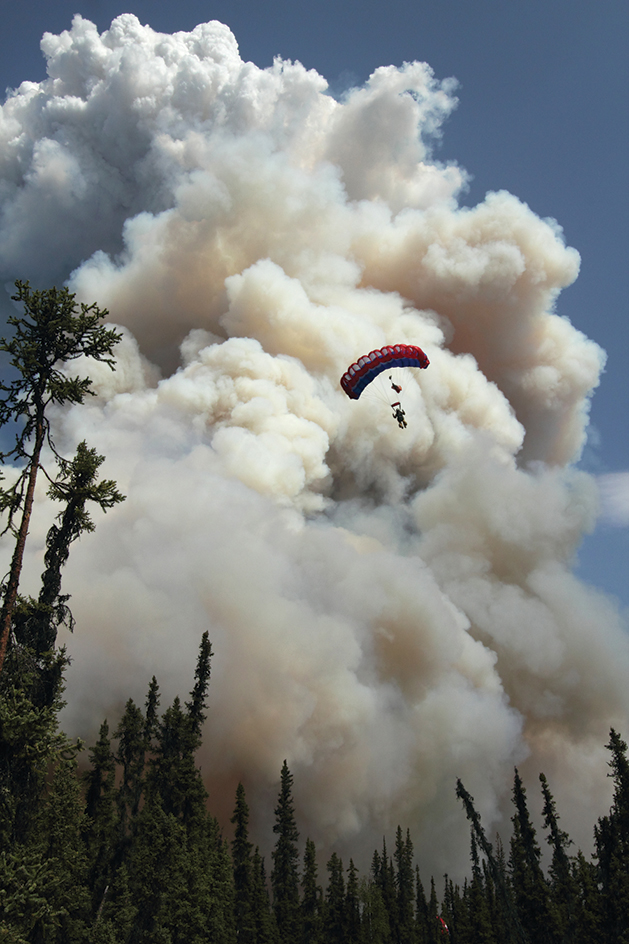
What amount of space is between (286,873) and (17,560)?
237 ft

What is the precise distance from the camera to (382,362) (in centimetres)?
5450

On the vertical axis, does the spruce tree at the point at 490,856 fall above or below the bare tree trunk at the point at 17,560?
below

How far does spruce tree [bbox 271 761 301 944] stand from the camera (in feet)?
223

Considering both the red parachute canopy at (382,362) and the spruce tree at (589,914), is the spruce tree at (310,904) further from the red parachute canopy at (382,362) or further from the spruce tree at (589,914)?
the red parachute canopy at (382,362)

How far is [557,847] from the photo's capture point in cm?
6238

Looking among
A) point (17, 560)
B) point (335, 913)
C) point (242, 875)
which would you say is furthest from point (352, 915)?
point (17, 560)

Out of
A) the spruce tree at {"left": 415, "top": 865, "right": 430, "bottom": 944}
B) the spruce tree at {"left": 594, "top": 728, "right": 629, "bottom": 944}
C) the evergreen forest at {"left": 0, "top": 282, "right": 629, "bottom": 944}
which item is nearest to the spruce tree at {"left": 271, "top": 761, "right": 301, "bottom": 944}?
the evergreen forest at {"left": 0, "top": 282, "right": 629, "bottom": 944}

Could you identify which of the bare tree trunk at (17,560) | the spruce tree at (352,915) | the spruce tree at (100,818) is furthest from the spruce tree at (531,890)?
the bare tree trunk at (17,560)

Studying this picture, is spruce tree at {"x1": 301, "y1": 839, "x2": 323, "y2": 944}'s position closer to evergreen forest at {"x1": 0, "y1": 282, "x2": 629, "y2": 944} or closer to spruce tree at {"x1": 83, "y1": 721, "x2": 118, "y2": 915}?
evergreen forest at {"x1": 0, "y1": 282, "x2": 629, "y2": 944}

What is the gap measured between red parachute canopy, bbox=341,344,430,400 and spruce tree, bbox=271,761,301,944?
4930 cm

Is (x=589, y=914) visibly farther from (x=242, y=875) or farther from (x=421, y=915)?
(x=421, y=915)

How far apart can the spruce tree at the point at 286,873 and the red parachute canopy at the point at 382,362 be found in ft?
162

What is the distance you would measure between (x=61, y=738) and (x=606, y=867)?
46939mm

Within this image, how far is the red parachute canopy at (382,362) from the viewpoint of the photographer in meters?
54.5
